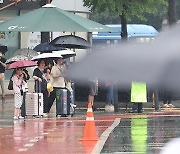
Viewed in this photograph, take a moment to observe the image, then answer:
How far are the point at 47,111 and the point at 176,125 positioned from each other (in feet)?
16.9

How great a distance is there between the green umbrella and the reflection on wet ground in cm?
319

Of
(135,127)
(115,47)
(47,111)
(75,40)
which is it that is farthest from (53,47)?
(115,47)

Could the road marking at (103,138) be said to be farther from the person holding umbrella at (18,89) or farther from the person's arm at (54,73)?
the person holding umbrella at (18,89)

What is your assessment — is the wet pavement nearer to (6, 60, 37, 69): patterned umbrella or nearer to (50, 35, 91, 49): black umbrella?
(6, 60, 37, 69): patterned umbrella

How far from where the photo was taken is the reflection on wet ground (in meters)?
11.9

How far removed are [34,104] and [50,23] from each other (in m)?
Result: 2.57

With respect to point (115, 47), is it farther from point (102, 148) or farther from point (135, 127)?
point (135, 127)

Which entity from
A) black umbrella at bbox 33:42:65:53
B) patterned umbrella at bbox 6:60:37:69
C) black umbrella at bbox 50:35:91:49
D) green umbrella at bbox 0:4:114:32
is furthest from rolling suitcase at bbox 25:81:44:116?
black umbrella at bbox 33:42:65:53

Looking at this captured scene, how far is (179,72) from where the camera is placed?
3939 mm

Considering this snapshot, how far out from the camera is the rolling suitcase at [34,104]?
19.9 metres

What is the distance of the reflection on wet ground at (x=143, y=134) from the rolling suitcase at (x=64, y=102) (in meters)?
1.98

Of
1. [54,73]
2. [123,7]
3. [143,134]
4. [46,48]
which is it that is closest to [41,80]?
[54,73]

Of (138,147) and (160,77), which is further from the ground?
(160,77)

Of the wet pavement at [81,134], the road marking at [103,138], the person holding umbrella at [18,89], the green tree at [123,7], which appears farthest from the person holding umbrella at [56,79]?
the green tree at [123,7]
